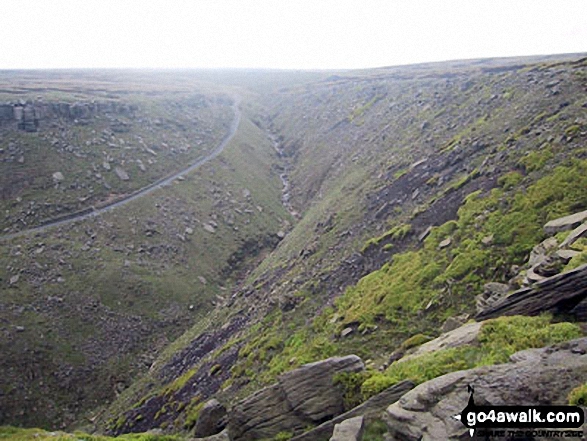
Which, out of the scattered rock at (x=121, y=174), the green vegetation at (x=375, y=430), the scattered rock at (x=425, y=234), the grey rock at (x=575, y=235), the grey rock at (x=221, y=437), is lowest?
the grey rock at (x=221, y=437)

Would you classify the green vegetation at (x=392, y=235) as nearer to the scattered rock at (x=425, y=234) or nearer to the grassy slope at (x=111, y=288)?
the scattered rock at (x=425, y=234)

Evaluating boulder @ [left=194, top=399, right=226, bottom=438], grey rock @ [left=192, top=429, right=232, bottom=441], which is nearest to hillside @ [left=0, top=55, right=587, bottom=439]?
grey rock @ [left=192, top=429, right=232, bottom=441]

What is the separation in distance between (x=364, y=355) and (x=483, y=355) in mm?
7975

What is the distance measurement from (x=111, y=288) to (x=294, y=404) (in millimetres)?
40216

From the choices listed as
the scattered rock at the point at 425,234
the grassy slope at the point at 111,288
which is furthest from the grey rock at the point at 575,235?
the grassy slope at the point at 111,288

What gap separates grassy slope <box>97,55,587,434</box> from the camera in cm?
2203

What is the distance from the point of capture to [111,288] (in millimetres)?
48750

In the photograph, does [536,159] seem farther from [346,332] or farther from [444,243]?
[346,332]

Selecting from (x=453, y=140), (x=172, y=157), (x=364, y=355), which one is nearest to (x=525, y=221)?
(x=364, y=355)

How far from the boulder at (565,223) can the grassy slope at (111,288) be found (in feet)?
125

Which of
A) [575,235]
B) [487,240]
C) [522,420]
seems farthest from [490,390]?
[487,240]

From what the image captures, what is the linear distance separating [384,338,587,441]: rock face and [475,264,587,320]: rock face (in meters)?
2.63

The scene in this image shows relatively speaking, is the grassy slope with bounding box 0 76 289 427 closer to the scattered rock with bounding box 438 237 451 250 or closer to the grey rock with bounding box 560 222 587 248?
the scattered rock with bounding box 438 237 451 250

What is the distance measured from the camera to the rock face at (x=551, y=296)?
13.6m
